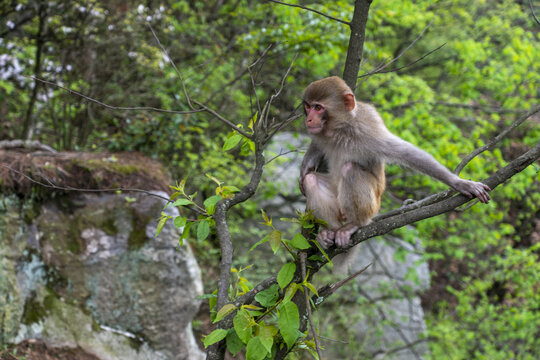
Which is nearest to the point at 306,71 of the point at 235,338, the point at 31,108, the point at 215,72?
the point at 215,72

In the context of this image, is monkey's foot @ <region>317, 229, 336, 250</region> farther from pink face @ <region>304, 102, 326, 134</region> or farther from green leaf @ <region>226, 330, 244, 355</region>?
green leaf @ <region>226, 330, 244, 355</region>

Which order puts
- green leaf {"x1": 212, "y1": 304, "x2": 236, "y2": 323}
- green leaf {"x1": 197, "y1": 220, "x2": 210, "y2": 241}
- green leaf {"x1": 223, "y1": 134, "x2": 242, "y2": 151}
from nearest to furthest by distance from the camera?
green leaf {"x1": 212, "y1": 304, "x2": 236, "y2": 323} → green leaf {"x1": 197, "y1": 220, "x2": 210, "y2": 241} → green leaf {"x1": 223, "y1": 134, "x2": 242, "y2": 151}

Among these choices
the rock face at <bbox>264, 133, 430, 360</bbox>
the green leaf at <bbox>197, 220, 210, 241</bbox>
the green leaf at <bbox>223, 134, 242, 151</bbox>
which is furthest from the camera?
the rock face at <bbox>264, 133, 430, 360</bbox>

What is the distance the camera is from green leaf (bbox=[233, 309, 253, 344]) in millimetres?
2266

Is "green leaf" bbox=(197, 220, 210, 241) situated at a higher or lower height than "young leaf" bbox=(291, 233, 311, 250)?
higher

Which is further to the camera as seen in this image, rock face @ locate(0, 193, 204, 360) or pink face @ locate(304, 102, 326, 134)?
rock face @ locate(0, 193, 204, 360)

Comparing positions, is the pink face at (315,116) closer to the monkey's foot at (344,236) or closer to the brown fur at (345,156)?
the brown fur at (345,156)

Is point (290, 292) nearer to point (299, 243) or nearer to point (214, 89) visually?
point (299, 243)

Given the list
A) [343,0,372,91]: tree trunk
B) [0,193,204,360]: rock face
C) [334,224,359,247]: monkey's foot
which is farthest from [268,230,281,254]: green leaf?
[0,193,204,360]: rock face

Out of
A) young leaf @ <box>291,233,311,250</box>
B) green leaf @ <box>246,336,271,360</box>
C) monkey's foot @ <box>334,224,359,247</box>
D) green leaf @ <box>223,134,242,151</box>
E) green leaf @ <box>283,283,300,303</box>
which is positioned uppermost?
green leaf @ <box>223,134,242,151</box>

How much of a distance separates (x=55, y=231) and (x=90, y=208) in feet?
1.43

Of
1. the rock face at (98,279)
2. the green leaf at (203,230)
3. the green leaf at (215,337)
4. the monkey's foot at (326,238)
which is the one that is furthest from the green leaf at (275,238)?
the rock face at (98,279)

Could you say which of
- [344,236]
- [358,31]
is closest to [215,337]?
[344,236]

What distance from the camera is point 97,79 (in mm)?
6805
